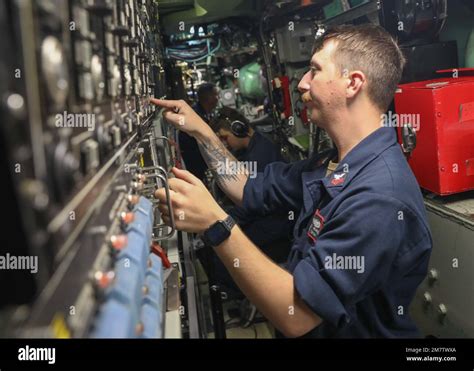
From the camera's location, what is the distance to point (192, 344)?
96 cm

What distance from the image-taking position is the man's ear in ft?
5.24

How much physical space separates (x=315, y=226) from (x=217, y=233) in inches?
18.7

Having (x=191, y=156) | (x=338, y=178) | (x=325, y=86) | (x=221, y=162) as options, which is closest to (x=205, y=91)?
(x=191, y=156)

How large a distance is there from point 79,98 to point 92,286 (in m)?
0.29

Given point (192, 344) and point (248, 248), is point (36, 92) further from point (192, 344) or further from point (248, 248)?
point (248, 248)

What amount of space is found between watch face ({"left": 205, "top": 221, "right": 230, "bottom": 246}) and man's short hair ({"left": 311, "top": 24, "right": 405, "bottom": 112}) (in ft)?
2.74

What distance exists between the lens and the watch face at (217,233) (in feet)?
4.22

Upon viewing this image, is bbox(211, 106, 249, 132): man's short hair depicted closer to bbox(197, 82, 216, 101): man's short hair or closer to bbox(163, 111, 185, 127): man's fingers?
bbox(197, 82, 216, 101): man's short hair

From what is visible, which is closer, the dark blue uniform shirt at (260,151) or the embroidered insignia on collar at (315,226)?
the embroidered insignia on collar at (315,226)

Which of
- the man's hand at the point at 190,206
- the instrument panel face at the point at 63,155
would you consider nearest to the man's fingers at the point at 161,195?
the man's hand at the point at 190,206

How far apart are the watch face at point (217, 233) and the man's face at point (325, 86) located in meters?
0.71

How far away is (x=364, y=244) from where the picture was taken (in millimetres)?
1275

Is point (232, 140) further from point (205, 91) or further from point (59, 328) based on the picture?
point (59, 328)

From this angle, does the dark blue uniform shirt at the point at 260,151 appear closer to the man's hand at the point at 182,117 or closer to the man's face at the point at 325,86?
the man's hand at the point at 182,117
